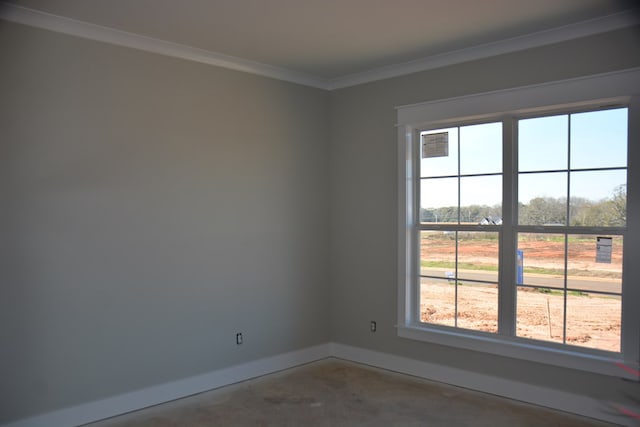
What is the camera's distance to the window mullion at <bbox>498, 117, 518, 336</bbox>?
3.93m

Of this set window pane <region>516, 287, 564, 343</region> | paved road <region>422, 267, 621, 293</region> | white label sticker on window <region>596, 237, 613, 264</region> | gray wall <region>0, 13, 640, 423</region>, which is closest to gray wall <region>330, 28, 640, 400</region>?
gray wall <region>0, 13, 640, 423</region>

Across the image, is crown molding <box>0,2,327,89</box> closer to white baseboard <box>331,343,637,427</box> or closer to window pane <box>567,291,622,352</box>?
white baseboard <box>331,343,637,427</box>

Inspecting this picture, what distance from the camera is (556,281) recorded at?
146 inches

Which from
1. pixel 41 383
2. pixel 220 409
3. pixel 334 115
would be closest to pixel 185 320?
pixel 220 409

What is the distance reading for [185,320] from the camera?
4008 mm

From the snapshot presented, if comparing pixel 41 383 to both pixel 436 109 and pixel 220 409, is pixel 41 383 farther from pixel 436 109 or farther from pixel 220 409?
pixel 436 109

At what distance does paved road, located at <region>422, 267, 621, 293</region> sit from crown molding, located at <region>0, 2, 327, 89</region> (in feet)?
8.02

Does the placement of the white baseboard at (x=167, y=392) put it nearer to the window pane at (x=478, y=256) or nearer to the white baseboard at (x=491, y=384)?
the white baseboard at (x=491, y=384)

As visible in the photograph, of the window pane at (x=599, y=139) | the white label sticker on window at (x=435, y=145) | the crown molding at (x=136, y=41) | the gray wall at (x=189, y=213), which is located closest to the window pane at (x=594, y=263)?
the window pane at (x=599, y=139)

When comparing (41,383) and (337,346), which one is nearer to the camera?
(41,383)

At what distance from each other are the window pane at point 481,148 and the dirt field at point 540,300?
0.62m

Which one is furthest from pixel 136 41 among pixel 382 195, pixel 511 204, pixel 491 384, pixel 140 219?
pixel 491 384

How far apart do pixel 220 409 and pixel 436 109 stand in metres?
3.03

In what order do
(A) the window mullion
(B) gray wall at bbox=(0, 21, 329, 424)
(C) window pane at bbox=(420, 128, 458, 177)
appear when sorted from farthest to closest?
(C) window pane at bbox=(420, 128, 458, 177) → (A) the window mullion → (B) gray wall at bbox=(0, 21, 329, 424)
